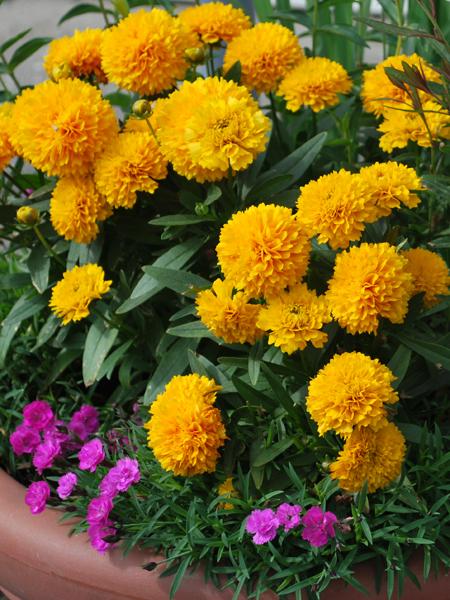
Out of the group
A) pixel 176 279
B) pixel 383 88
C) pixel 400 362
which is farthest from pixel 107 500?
pixel 383 88

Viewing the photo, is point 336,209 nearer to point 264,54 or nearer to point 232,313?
point 232,313

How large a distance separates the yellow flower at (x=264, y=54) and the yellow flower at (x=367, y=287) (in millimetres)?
518

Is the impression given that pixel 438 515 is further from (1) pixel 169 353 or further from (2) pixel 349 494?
(1) pixel 169 353

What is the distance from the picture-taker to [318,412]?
1082 millimetres

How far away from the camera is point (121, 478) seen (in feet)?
4.12

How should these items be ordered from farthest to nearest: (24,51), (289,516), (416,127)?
(24,51) < (416,127) < (289,516)

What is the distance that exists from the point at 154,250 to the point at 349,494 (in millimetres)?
594

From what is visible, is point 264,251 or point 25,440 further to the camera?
point 25,440

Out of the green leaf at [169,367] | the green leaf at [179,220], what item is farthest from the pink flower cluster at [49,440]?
the green leaf at [179,220]

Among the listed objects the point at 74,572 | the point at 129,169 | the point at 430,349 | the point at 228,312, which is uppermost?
the point at 129,169

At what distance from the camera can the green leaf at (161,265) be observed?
138cm

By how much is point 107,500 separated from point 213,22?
0.83 m

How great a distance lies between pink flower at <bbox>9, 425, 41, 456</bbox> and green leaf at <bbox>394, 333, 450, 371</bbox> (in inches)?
24.0

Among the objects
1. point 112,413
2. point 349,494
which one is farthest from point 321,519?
point 112,413
